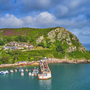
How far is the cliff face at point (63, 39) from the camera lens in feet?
507

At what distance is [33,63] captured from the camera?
103 m

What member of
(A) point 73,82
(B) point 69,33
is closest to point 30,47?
(B) point 69,33

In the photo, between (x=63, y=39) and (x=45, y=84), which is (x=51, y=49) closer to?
(x=63, y=39)

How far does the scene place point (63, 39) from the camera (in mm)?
169625

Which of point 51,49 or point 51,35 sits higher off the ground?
point 51,35

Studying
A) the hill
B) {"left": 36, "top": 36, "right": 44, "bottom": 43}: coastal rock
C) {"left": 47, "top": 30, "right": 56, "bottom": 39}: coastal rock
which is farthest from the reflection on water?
{"left": 47, "top": 30, "right": 56, "bottom": 39}: coastal rock

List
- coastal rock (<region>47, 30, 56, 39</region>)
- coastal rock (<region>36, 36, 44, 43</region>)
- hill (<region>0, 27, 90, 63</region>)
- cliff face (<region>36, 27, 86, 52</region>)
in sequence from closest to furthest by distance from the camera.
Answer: hill (<region>0, 27, 90, 63</region>) < cliff face (<region>36, 27, 86, 52</region>) < coastal rock (<region>36, 36, 44, 43</region>) < coastal rock (<region>47, 30, 56, 39</region>)

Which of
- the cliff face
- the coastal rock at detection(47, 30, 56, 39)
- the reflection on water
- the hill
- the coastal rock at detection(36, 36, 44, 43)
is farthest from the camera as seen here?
the coastal rock at detection(47, 30, 56, 39)

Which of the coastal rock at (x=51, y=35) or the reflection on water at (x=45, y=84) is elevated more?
the coastal rock at (x=51, y=35)

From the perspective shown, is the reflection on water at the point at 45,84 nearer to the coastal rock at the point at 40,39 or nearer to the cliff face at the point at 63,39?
the cliff face at the point at 63,39

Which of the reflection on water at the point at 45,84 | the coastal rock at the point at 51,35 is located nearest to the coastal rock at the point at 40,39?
the coastal rock at the point at 51,35

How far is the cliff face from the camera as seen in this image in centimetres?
15462

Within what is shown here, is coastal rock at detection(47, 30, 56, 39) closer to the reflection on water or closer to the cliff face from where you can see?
the cliff face

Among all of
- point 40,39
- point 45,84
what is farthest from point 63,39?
point 45,84
